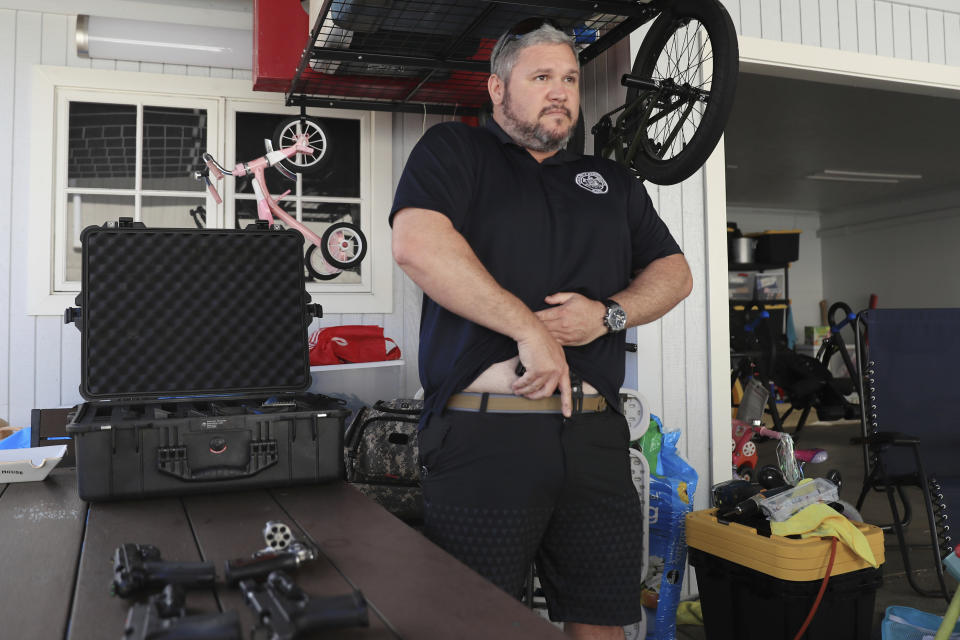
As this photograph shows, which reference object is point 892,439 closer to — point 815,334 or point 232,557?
point 232,557

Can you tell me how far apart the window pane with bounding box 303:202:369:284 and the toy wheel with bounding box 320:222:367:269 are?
0.40ft

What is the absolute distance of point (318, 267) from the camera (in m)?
3.96

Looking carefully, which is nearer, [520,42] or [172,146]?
[520,42]

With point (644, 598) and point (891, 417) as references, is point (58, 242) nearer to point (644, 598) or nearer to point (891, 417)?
point (644, 598)

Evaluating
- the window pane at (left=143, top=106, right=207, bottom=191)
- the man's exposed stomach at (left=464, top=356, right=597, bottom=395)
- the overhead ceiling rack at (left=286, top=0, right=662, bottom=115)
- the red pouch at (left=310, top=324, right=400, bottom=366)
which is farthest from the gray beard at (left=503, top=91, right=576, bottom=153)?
the window pane at (left=143, top=106, right=207, bottom=191)

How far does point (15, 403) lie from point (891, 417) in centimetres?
392

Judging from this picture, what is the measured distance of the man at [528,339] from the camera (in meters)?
1.45

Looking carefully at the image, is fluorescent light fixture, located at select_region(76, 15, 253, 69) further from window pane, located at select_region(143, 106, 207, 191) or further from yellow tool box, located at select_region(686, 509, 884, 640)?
yellow tool box, located at select_region(686, 509, 884, 640)

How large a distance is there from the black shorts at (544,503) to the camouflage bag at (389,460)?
0.79 m

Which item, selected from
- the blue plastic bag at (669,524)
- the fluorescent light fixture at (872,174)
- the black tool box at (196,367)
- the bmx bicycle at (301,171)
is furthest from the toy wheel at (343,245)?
the fluorescent light fixture at (872,174)

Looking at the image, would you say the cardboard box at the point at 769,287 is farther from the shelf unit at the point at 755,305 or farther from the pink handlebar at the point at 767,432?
the pink handlebar at the point at 767,432

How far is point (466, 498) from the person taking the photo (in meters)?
1.47

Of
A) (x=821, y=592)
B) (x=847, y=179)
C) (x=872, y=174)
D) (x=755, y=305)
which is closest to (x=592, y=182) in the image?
(x=821, y=592)

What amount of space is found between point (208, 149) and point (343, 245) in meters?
0.83
